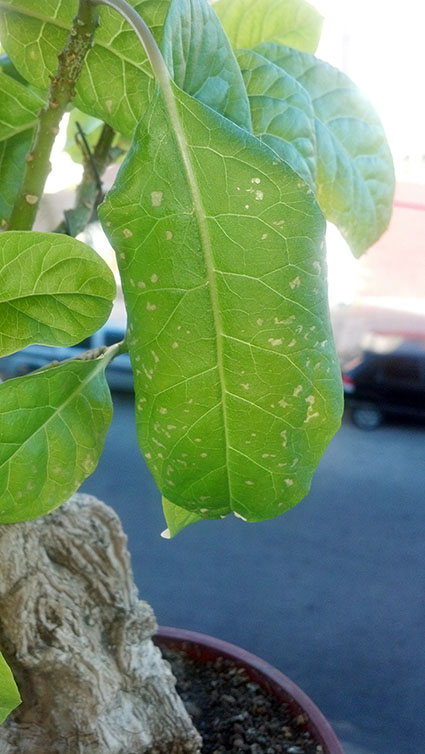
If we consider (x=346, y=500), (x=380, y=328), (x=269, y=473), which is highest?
(x=269, y=473)

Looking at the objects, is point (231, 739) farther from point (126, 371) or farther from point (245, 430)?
point (126, 371)

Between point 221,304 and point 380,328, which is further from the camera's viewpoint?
point 380,328

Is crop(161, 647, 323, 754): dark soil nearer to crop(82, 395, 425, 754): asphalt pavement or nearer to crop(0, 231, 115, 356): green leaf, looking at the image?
crop(82, 395, 425, 754): asphalt pavement

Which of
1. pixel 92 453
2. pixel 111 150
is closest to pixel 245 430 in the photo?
pixel 92 453

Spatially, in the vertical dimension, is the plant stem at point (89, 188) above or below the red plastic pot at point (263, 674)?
above

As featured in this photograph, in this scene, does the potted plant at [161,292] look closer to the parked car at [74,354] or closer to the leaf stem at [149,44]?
the leaf stem at [149,44]

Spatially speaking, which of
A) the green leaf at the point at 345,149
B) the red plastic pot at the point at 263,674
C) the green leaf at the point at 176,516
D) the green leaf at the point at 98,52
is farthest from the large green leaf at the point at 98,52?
the red plastic pot at the point at 263,674

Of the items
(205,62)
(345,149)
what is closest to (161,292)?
(205,62)

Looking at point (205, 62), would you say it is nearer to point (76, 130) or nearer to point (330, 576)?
point (76, 130)
